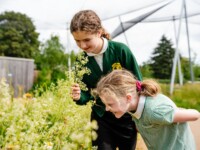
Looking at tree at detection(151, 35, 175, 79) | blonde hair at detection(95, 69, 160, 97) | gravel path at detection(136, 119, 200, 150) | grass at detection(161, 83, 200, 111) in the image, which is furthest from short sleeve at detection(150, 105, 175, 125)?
tree at detection(151, 35, 175, 79)

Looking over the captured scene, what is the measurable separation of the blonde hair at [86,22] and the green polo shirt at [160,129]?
0.49 metres

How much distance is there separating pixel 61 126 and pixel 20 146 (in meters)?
0.51

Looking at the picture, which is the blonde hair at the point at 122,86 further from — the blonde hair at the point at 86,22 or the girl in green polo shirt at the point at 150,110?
the blonde hair at the point at 86,22

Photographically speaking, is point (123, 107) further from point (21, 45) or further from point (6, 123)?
point (21, 45)

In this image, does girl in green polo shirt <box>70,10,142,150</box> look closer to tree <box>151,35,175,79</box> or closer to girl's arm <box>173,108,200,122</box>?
girl's arm <box>173,108,200,122</box>

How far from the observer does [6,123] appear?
A: 2.34m

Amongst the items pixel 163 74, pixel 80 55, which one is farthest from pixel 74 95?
pixel 163 74

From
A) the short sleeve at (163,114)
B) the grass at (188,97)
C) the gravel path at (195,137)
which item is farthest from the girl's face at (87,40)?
the grass at (188,97)

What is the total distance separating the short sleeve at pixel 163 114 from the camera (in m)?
1.62

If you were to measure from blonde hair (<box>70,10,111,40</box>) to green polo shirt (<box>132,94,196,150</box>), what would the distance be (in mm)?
489

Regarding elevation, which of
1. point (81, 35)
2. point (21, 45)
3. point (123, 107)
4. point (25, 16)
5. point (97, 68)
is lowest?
point (123, 107)

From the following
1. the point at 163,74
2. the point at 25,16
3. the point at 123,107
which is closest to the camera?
the point at 123,107

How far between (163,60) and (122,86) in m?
29.9

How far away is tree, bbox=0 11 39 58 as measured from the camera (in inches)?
1257
